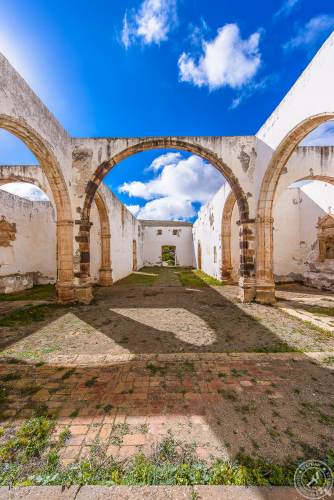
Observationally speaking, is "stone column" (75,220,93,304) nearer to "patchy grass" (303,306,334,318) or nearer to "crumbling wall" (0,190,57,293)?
"crumbling wall" (0,190,57,293)

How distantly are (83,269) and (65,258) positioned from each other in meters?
0.61

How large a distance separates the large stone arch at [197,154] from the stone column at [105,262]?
10.6ft

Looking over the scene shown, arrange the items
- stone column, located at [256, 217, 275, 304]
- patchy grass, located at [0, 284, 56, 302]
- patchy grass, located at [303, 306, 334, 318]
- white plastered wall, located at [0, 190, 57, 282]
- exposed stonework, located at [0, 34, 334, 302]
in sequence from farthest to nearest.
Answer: white plastered wall, located at [0, 190, 57, 282]
patchy grass, located at [0, 284, 56, 302]
stone column, located at [256, 217, 275, 304]
exposed stonework, located at [0, 34, 334, 302]
patchy grass, located at [303, 306, 334, 318]

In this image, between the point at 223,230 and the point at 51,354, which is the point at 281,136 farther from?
the point at 51,354

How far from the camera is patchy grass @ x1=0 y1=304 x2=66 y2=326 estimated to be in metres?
4.69

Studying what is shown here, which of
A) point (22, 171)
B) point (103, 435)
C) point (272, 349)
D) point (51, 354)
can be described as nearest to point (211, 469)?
point (103, 435)

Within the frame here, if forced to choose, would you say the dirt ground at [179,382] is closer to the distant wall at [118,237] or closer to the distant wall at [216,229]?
the distant wall at [216,229]

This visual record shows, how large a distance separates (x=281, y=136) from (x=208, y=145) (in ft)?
6.64

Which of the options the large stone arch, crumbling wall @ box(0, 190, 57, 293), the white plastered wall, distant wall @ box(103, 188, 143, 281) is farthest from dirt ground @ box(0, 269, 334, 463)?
distant wall @ box(103, 188, 143, 281)

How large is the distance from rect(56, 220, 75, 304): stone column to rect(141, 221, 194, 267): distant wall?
17221 mm

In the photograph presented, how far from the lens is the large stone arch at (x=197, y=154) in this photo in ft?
21.3

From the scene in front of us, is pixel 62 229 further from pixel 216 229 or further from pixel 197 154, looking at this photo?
pixel 216 229

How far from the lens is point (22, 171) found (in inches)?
334

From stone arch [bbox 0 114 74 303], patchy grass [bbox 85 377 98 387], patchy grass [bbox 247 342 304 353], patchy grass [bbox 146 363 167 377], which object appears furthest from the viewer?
stone arch [bbox 0 114 74 303]
